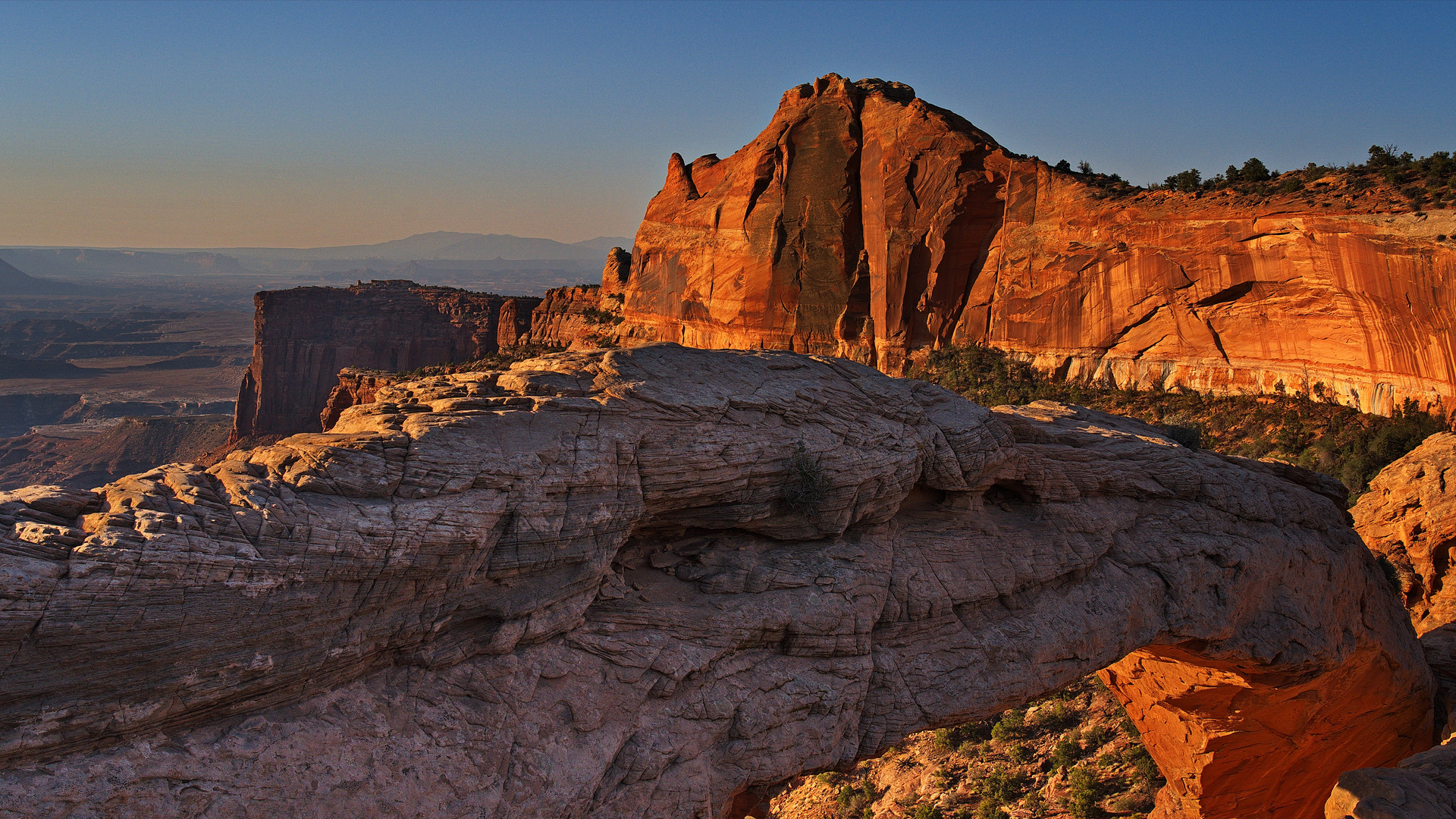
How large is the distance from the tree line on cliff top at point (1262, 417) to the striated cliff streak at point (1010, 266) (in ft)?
3.09

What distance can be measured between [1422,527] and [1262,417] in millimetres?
17681

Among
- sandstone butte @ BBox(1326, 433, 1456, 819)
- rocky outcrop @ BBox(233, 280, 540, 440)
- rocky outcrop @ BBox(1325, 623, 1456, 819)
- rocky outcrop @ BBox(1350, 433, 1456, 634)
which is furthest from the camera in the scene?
rocky outcrop @ BBox(233, 280, 540, 440)

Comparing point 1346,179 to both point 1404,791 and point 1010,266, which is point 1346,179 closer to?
point 1010,266

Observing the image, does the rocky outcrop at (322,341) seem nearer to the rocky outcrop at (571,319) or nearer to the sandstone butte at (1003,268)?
the rocky outcrop at (571,319)

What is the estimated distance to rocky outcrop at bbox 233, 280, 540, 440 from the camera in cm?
9294

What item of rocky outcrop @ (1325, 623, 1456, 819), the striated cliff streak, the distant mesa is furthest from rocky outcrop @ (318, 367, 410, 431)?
the distant mesa

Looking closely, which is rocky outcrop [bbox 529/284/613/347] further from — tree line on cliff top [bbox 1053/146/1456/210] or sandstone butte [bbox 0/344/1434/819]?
sandstone butte [bbox 0/344/1434/819]

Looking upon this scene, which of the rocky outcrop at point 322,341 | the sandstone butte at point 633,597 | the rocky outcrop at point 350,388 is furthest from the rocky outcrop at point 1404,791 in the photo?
the rocky outcrop at point 322,341

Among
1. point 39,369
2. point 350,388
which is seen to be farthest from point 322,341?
point 39,369

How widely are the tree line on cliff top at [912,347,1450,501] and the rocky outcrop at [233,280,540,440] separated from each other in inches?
2305

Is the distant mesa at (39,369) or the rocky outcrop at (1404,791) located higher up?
the rocky outcrop at (1404,791)

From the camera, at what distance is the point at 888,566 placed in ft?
47.2

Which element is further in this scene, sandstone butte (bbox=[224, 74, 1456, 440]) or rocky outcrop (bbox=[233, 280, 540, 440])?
rocky outcrop (bbox=[233, 280, 540, 440])

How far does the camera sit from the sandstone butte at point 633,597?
8.53m
